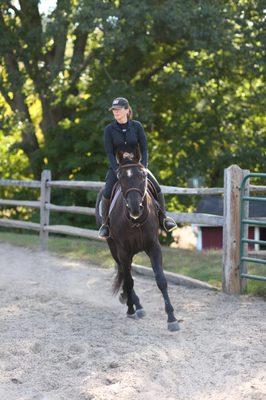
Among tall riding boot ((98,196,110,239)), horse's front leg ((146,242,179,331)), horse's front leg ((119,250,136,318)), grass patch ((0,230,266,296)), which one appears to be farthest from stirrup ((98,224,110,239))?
grass patch ((0,230,266,296))

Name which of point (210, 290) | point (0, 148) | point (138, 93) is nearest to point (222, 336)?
point (210, 290)

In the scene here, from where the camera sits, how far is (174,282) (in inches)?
382

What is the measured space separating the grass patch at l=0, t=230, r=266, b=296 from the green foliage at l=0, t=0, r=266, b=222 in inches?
189

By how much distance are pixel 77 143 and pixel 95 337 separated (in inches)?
516

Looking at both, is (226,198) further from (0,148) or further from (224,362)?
(0,148)

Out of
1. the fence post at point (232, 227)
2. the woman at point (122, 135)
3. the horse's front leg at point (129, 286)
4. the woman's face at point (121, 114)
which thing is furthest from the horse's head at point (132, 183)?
the fence post at point (232, 227)

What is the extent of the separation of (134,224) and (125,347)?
1.45m

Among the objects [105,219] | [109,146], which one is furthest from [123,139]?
[105,219]

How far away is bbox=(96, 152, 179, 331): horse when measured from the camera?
21.9ft

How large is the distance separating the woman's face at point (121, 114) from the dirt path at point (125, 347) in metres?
2.21

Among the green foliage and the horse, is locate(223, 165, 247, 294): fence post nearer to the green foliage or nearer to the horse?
the horse

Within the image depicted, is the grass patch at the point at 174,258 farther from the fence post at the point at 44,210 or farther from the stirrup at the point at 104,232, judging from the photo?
the stirrup at the point at 104,232

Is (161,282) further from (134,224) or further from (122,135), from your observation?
(122,135)

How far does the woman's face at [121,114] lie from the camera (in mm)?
7195
